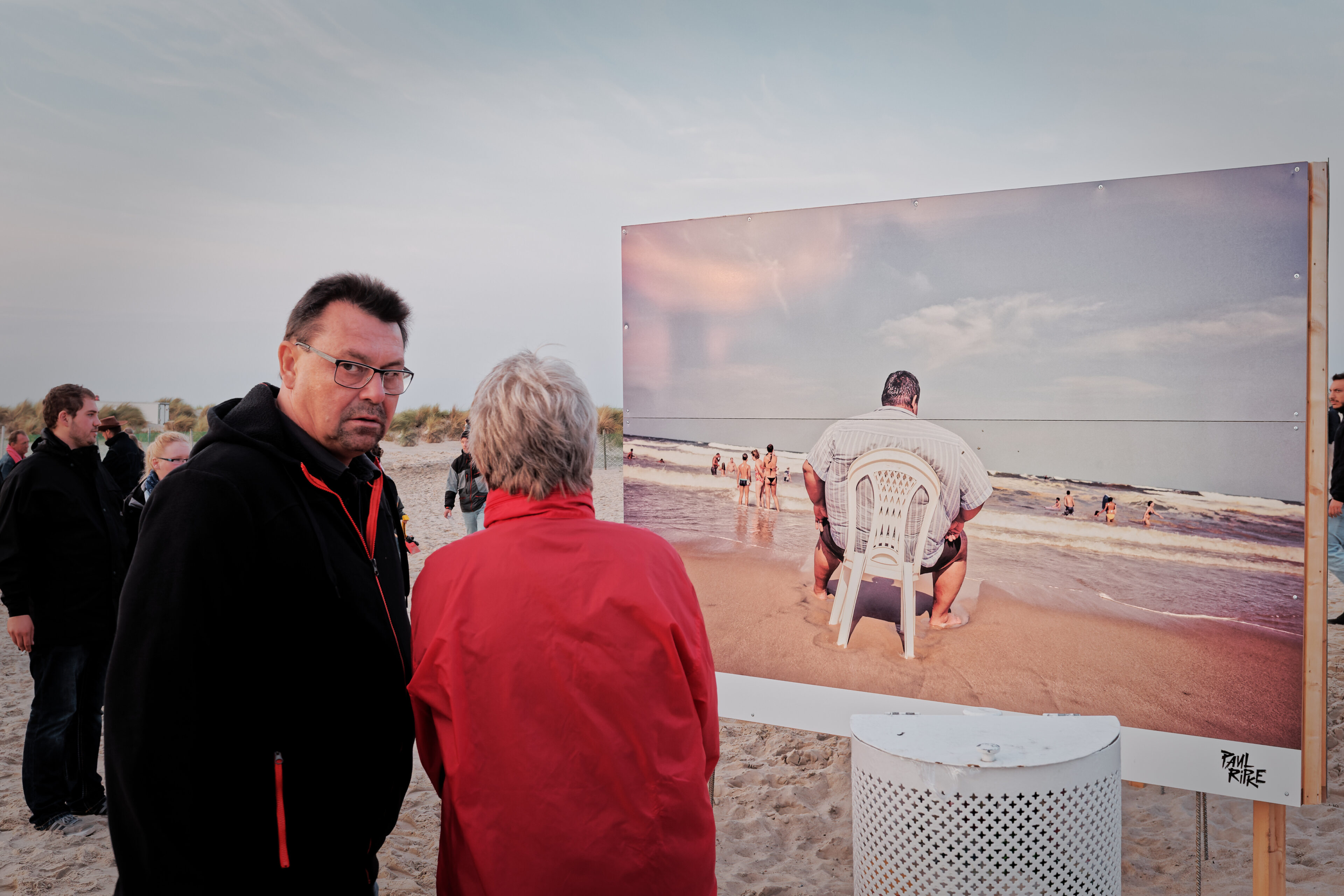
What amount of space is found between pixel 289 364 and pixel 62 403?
2826 mm

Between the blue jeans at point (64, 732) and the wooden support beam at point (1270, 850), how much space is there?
4210 mm

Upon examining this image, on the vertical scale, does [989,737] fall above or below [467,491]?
below

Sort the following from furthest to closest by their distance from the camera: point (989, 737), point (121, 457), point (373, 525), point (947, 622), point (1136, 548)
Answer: point (121, 457) → point (947, 622) → point (1136, 548) → point (989, 737) → point (373, 525)

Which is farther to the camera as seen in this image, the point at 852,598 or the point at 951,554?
the point at 852,598

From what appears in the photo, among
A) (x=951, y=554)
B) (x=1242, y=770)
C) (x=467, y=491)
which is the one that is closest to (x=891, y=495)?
(x=951, y=554)

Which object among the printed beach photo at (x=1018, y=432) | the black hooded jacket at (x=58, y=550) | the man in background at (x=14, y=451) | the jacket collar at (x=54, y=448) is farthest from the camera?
the man in background at (x=14, y=451)

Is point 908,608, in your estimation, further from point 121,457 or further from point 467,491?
point 467,491

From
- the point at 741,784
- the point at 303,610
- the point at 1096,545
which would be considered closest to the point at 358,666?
the point at 303,610

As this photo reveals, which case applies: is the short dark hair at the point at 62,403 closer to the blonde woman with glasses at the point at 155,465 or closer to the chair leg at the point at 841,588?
the blonde woman with glasses at the point at 155,465

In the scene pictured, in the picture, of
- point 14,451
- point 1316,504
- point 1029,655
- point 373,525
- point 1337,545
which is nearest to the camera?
point 373,525

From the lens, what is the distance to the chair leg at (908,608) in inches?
116

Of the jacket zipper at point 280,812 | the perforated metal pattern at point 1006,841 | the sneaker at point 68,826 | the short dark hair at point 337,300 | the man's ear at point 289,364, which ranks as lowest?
the sneaker at point 68,826

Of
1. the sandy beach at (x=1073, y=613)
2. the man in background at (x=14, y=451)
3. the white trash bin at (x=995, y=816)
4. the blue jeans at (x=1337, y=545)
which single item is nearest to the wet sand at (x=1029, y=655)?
the sandy beach at (x=1073, y=613)

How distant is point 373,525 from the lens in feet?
5.16
